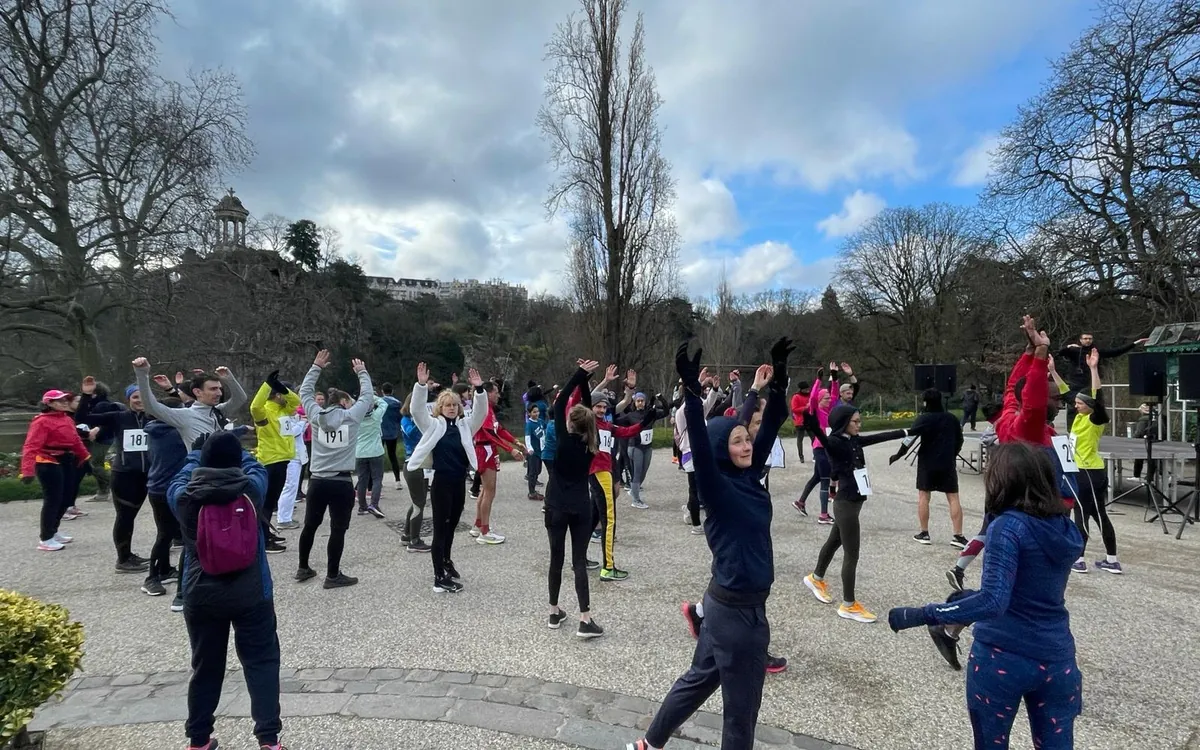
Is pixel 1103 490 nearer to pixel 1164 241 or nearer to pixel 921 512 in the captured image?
pixel 921 512

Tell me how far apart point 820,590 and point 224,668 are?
461 cm

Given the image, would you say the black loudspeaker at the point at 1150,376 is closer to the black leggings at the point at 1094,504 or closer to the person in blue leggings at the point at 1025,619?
the black leggings at the point at 1094,504

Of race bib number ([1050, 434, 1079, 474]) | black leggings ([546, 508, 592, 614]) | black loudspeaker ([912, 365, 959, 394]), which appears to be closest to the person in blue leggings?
black leggings ([546, 508, 592, 614])

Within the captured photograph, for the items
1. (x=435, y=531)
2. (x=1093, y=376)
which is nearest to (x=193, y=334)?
(x=435, y=531)

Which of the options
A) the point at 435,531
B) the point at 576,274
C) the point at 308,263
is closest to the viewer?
the point at 435,531

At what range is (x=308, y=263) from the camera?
36438mm

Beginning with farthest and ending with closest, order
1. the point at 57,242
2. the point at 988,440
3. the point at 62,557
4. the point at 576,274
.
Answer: the point at 576,274
the point at 57,242
the point at 988,440
the point at 62,557

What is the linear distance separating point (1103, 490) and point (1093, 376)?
1430 mm

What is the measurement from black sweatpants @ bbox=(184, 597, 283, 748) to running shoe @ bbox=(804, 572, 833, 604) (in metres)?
4.32

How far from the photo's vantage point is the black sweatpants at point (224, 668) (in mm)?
2998

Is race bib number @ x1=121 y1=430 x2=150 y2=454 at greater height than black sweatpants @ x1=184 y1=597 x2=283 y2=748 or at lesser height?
greater

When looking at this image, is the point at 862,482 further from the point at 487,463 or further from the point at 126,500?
the point at 126,500

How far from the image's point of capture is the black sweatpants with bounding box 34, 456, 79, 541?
7.18m

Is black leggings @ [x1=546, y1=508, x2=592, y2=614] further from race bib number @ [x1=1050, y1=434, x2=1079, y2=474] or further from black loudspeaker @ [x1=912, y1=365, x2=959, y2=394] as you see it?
black loudspeaker @ [x1=912, y1=365, x2=959, y2=394]
